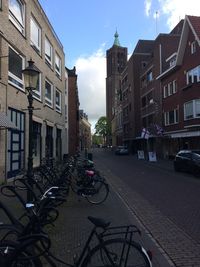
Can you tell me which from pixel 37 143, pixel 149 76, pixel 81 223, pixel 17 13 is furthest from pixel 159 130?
pixel 81 223

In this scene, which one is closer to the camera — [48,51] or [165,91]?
[48,51]

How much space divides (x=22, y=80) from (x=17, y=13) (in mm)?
3148

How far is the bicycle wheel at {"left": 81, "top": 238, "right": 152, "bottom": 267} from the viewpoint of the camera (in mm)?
4832

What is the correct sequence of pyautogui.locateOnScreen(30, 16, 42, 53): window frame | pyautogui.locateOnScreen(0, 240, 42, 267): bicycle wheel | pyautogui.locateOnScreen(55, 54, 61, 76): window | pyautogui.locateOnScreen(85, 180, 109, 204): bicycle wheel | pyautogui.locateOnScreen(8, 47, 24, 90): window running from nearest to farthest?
pyautogui.locateOnScreen(0, 240, 42, 267): bicycle wheel < pyautogui.locateOnScreen(85, 180, 109, 204): bicycle wheel < pyautogui.locateOnScreen(8, 47, 24, 90): window < pyautogui.locateOnScreen(30, 16, 42, 53): window frame < pyautogui.locateOnScreen(55, 54, 61, 76): window

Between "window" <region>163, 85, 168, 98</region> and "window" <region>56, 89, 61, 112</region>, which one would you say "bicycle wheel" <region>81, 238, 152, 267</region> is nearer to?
"window" <region>56, 89, 61, 112</region>

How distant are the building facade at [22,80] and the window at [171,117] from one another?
48.7 feet

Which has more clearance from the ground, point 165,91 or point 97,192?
point 165,91

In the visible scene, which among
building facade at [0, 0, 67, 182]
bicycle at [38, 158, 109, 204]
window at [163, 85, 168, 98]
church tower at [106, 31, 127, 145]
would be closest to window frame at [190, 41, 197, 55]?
window at [163, 85, 168, 98]

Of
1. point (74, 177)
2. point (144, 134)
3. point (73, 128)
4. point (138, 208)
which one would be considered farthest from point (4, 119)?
point (73, 128)

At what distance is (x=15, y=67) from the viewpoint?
808 inches

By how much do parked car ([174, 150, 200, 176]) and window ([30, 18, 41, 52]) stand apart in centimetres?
1112

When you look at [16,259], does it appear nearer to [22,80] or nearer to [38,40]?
[22,80]

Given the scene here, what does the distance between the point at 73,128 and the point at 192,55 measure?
23812mm

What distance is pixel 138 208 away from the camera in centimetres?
1201
